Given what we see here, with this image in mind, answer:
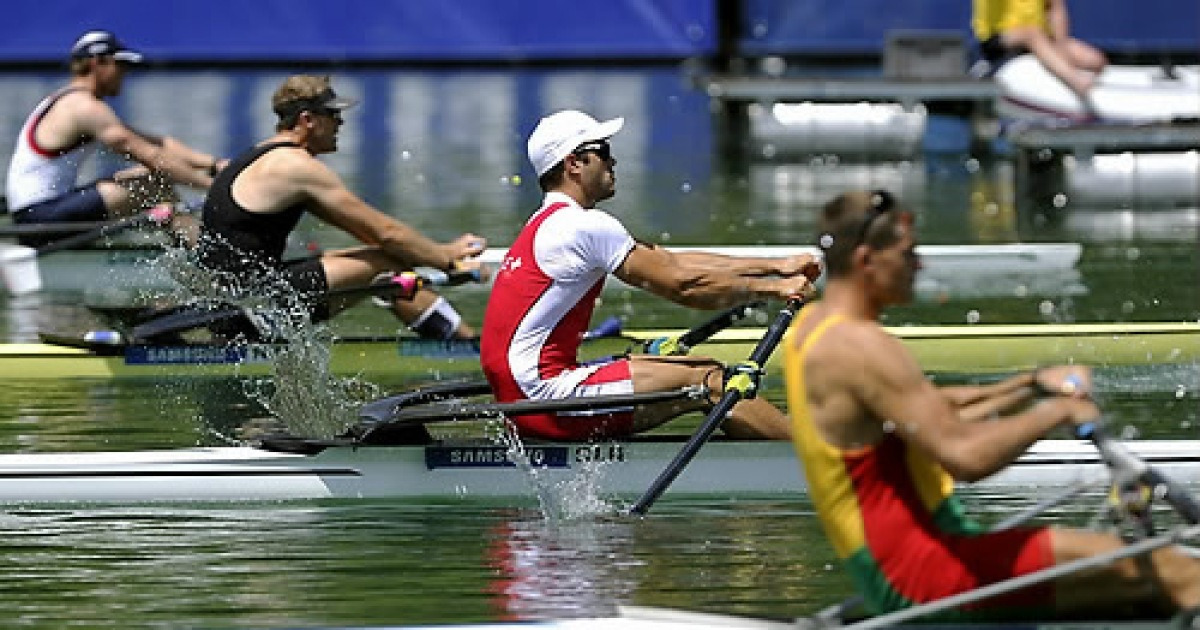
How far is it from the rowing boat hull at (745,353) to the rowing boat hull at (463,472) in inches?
85.2

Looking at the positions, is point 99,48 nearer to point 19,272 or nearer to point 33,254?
point 33,254

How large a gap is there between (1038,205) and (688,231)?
2766 millimetres

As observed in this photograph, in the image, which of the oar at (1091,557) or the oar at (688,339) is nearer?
the oar at (1091,557)

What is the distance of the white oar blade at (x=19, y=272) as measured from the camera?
44.1ft

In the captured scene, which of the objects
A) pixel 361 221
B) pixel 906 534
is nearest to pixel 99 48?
pixel 361 221

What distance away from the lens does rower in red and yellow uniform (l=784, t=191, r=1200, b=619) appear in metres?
5.73

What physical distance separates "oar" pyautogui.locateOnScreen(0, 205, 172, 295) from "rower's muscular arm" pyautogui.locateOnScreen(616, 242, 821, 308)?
4919 millimetres

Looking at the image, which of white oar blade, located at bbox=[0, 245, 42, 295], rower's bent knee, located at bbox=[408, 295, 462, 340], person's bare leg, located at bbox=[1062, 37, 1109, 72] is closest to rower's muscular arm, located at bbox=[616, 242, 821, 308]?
rower's bent knee, located at bbox=[408, 295, 462, 340]

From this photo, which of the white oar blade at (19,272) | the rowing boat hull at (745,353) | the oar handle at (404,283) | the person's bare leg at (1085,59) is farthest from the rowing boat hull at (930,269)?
the person's bare leg at (1085,59)

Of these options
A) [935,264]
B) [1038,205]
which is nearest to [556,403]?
[935,264]

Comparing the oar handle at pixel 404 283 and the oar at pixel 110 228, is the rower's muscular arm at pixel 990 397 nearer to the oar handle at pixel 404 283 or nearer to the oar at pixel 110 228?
the oar handle at pixel 404 283

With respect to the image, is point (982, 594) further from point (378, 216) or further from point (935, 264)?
point (935, 264)

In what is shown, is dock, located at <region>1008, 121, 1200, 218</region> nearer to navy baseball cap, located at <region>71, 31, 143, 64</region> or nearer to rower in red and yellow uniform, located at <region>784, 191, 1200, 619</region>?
navy baseball cap, located at <region>71, 31, 143, 64</region>

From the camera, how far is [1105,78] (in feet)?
60.3
